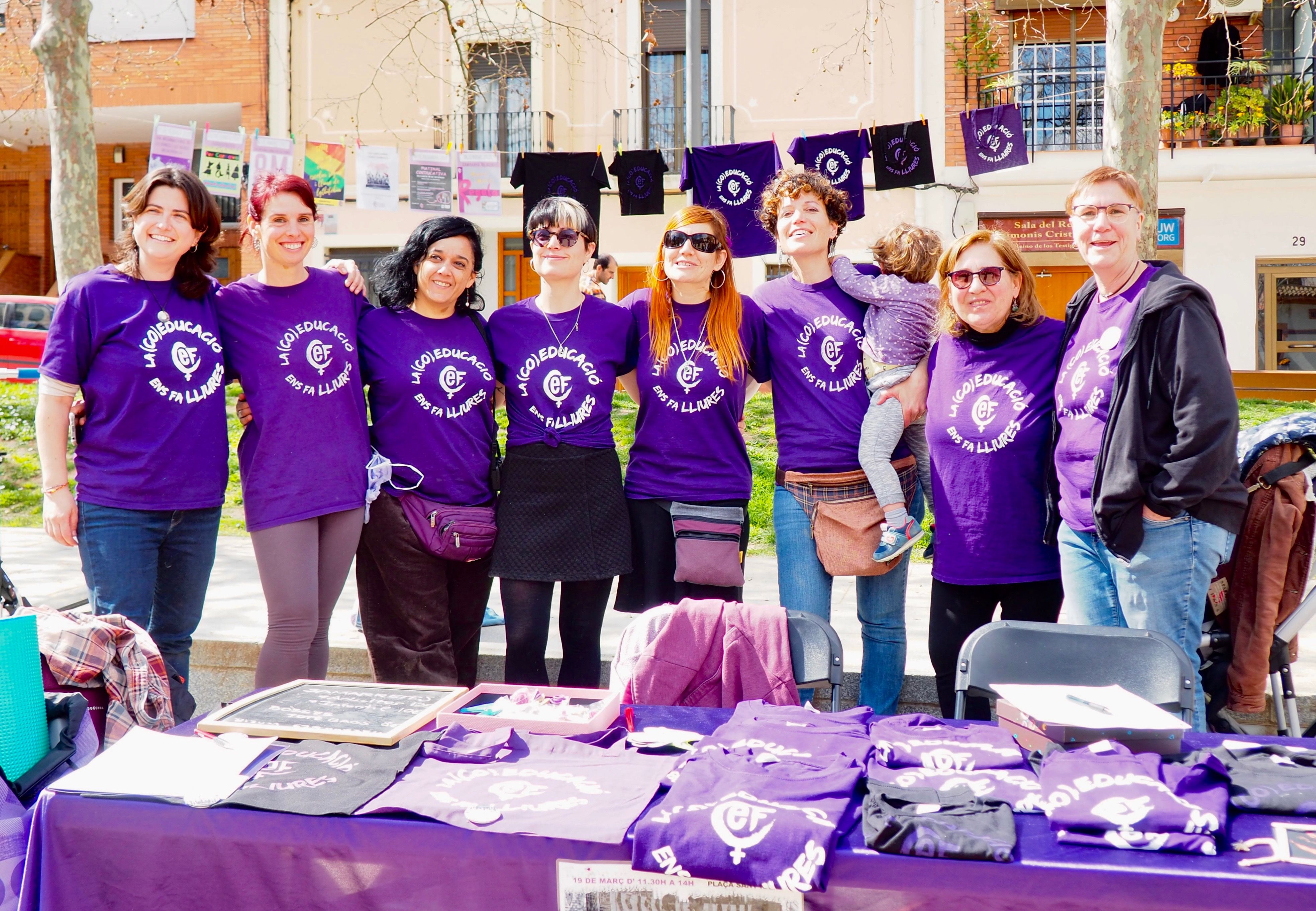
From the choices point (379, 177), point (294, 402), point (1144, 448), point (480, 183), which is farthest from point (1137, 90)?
point (379, 177)

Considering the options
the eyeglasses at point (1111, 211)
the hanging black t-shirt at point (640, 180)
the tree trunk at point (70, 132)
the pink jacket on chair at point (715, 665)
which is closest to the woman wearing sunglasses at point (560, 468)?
the pink jacket on chair at point (715, 665)

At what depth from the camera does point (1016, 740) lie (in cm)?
191

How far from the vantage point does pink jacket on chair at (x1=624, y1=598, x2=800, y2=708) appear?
247 cm

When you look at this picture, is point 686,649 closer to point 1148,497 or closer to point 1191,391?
point 1148,497

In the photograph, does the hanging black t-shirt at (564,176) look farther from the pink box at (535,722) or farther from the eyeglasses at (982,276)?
the pink box at (535,722)

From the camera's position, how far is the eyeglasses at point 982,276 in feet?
9.39

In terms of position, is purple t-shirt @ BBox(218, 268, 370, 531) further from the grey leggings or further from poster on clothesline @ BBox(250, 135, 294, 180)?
poster on clothesline @ BBox(250, 135, 294, 180)

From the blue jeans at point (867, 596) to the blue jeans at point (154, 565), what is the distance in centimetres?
175

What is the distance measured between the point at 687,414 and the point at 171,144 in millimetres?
6000

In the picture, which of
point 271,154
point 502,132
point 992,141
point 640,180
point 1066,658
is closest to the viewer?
point 1066,658

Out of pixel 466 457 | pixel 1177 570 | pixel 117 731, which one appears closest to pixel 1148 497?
pixel 1177 570

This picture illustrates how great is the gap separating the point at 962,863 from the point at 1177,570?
144cm

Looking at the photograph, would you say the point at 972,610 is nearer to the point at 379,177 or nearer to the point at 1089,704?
the point at 1089,704

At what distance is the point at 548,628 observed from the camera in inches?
125
